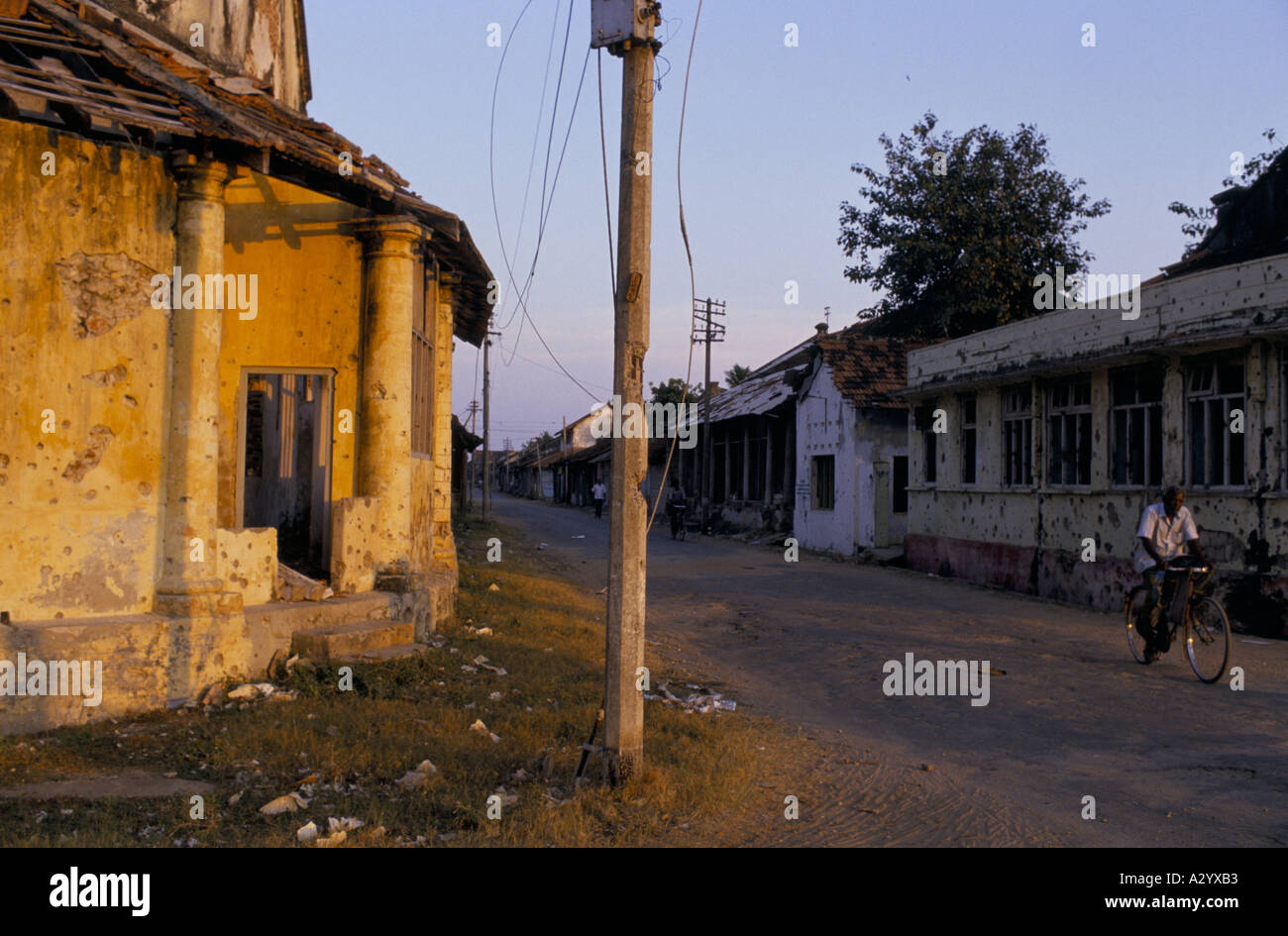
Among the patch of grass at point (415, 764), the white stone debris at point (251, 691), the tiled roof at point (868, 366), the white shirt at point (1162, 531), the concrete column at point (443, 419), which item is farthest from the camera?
the tiled roof at point (868, 366)

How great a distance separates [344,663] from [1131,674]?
23.3 feet

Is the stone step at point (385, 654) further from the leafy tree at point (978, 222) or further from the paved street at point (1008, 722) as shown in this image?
the leafy tree at point (978, 222)

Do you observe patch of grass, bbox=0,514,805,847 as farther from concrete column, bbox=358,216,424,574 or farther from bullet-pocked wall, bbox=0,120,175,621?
concrete column, bbox=358,216,424,574

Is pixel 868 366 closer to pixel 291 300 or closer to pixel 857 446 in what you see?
pixel 857 446

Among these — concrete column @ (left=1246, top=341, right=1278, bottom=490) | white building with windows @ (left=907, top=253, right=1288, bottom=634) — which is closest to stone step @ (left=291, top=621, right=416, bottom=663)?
white building with windows @ (left=907, top=253, right=1288, bottom=634)

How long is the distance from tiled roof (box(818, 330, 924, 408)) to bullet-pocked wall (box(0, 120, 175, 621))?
1841 cm

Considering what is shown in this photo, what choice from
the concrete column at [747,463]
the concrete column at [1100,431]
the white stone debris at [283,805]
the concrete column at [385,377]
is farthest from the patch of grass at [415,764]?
the concrete column at [747,463]

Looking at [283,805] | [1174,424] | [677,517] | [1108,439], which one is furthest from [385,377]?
[677,517]

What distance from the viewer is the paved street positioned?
534 centimetres

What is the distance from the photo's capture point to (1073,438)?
1628 centimetres

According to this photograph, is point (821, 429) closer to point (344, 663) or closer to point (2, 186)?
point (344, 663)

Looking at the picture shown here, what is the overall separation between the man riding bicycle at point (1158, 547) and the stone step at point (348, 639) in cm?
693

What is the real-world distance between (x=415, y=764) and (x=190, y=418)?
331 centimetres

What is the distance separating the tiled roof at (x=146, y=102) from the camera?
631 centimetres
